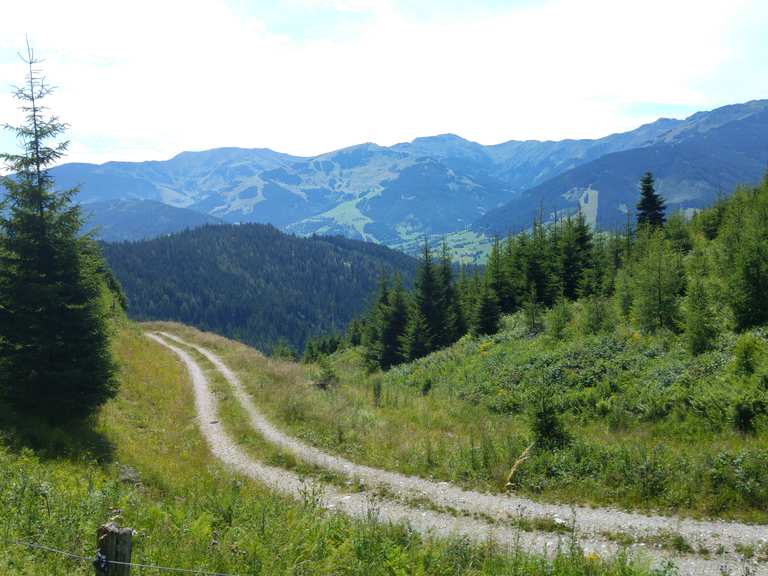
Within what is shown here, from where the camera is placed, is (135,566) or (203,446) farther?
(203,446)

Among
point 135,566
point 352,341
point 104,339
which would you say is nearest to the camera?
point 135,566

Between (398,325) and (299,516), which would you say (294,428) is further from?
(398,325)

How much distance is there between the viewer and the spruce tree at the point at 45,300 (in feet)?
45.3

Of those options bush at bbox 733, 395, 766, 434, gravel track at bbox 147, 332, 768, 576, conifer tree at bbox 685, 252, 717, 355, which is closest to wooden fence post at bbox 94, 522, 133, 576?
gravel track at bbox 147, 332, 768, 576

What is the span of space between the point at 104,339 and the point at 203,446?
507 cm

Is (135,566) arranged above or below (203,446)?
above

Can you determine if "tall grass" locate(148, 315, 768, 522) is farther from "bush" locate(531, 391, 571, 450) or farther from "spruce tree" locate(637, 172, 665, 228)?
"spruce tree" locate(637, 172, 665, 228)

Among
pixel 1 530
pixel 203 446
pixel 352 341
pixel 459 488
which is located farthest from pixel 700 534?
pixel 352 341

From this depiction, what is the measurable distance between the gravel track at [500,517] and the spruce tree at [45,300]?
16.8ft

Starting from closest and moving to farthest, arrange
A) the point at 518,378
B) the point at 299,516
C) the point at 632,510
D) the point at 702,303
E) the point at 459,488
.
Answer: the point at 299,516
the point at 632,510
the point at 459,488
the point at 702,303
the point at 518,378

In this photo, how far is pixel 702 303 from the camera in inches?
726

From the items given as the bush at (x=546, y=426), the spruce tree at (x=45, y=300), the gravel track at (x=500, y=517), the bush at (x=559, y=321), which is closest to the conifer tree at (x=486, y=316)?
the bush at (x=559, y=321)

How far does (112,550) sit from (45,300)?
38.9ft

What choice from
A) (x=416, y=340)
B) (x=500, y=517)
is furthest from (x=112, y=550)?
(x=416, y=340)
